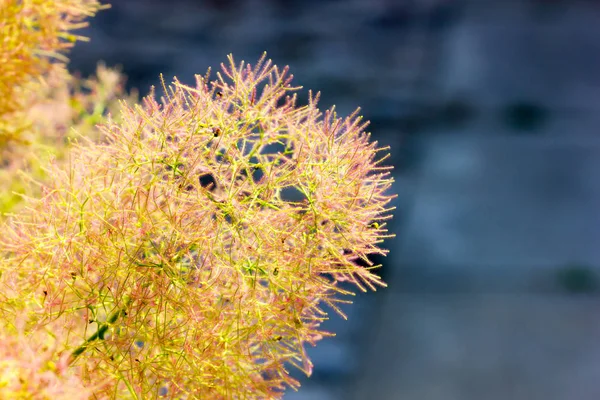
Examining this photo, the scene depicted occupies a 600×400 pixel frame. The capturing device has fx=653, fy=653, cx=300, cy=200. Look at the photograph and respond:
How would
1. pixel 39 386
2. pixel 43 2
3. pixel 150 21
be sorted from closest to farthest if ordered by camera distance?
pixel 39 386 < pixel 43 2 < pixel 150 21

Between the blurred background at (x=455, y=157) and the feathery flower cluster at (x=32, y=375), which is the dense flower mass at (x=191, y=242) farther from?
the blurred background at (x=455, y=157)

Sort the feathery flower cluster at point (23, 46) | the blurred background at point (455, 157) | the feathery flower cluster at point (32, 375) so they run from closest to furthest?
the feathery flower cluster at point (32, 375) < the feathery flower cluster at point (23, 46) < the blurred background at point (455, 157)

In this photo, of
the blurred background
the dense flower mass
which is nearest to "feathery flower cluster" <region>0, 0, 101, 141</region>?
the dense flower mass

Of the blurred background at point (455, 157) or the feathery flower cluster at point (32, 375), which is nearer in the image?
the feathery flower cluster at point (32, 375)

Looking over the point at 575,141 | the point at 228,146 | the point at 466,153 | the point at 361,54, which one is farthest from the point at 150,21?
the point at 228,146

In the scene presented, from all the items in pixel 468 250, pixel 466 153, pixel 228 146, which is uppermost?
pixel 466 153

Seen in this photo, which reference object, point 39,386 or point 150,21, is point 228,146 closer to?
point 39,386

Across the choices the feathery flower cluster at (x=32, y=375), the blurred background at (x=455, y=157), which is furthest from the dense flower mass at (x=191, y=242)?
the blurred background at (x=455, y=157)
